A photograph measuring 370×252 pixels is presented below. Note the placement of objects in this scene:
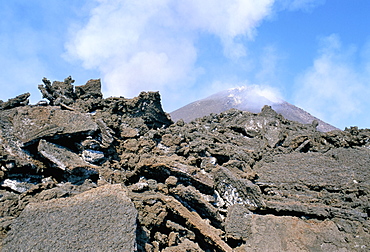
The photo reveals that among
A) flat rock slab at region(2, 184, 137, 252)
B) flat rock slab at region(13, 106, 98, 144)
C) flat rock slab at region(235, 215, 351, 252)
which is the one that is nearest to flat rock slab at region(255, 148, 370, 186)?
flat rock slab at region(235, 215, 351, 252)

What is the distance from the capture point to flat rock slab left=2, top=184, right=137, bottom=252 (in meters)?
4.63

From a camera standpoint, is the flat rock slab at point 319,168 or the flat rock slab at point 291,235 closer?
the flat rock slab at point 291,235

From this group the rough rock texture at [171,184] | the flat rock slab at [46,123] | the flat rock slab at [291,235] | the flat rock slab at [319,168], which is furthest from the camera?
the flat rock slab at [319,168]

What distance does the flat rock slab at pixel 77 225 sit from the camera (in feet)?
15.2

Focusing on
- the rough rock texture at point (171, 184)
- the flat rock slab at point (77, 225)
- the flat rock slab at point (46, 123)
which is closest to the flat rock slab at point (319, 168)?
the rough rock texture at point (171, 184)

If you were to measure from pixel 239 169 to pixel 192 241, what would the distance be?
3.35 m

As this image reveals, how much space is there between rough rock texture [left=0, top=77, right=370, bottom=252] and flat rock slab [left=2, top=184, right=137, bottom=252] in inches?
0.8

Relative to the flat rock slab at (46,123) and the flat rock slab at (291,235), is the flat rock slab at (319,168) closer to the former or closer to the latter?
the flat rock slab at (291,235)

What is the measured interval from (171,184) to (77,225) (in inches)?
109

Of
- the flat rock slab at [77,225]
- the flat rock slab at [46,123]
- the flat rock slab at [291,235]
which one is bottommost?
the flat rock slab at [291,235]

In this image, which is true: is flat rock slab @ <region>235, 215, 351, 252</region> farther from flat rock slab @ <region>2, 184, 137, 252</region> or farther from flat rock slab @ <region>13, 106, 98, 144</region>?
flat rock slab @ <region>13, 106, 98, 144</region>

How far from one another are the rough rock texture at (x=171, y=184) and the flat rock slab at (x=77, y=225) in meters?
0.02

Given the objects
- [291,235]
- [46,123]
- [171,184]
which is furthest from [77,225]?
[291,235]

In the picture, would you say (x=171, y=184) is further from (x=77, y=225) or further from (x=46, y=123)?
(x=46, y=123)
